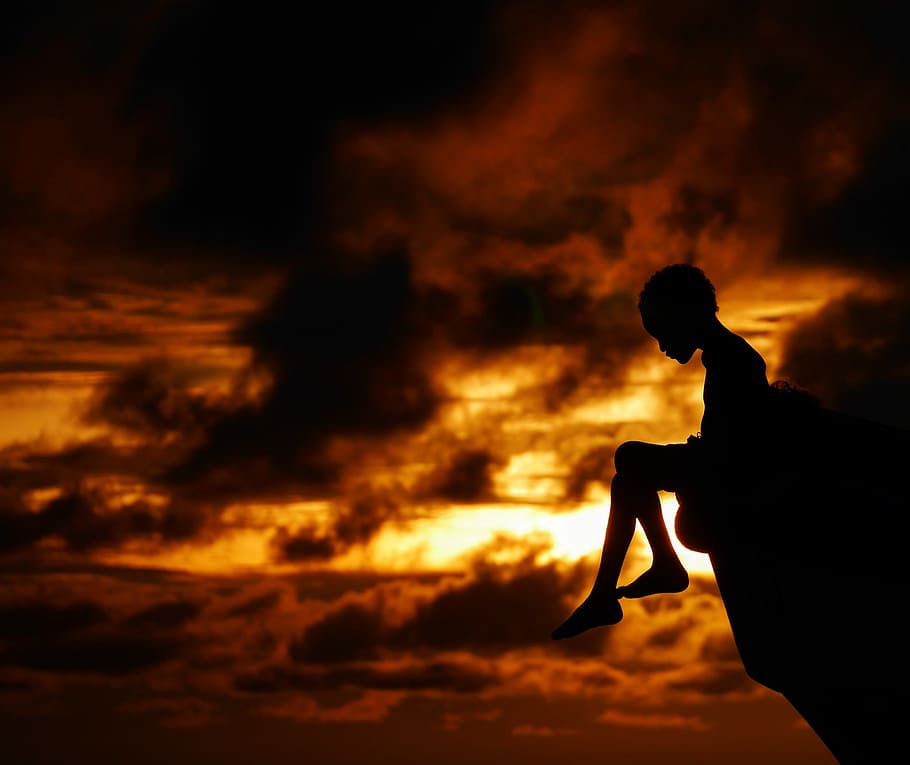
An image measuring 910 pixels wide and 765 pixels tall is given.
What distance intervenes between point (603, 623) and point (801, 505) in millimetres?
2499

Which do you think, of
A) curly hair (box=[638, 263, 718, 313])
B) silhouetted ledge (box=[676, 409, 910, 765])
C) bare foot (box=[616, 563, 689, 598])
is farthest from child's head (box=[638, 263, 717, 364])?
bare foot (box=[616, 563, 689, 598])

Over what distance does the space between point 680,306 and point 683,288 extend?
0.18m

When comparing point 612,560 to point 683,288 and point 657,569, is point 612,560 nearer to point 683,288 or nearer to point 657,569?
point 657,569

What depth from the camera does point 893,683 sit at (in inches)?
605

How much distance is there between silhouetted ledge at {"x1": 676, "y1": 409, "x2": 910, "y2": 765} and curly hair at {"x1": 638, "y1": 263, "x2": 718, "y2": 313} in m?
1.57

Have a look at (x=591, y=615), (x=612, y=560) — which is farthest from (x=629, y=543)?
(x=591, y=615)

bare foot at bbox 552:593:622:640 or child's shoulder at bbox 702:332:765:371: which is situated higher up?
child's shoulder at bbox 702:332:765:371

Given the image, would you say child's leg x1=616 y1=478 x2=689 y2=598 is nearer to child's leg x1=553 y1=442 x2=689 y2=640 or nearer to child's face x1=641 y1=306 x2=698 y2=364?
child's leg x1=553 y1=442 x2=689 y2=640

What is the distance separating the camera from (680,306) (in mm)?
16266

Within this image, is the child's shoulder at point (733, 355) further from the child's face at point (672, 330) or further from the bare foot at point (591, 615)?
the bare foot at point (591, 615)

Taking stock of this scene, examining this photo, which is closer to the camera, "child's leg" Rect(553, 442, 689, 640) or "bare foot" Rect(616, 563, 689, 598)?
"child's leg" Rect(553, 442, 689, 640)

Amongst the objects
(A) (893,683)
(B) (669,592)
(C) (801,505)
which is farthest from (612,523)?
(A) (893,683)

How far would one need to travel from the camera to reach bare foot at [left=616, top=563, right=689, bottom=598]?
16.6m

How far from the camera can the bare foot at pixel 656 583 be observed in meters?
16.6
